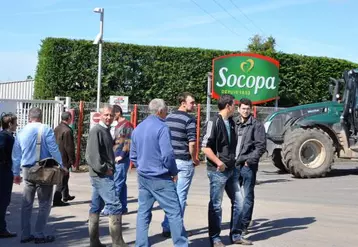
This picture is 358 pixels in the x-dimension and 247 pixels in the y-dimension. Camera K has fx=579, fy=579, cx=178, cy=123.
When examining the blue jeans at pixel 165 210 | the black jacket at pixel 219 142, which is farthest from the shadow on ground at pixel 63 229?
the black jacket at pixel 219 142

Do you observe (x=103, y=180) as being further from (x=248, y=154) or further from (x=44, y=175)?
(x=248, y=154)

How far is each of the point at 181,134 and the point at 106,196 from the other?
1.37m

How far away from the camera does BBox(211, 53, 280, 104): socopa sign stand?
19922 millimetres

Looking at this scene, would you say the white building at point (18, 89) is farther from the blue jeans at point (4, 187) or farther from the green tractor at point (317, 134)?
the blue jeans at point (4, 187)

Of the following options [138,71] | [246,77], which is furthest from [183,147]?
[246,77]

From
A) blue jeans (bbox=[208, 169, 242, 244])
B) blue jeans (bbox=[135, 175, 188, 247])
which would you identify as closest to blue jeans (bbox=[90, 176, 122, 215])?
blue jeans (bbox=[135, 175, 188, 247])

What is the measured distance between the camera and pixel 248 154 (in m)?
8.00

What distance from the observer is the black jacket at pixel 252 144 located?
7941 millimetres

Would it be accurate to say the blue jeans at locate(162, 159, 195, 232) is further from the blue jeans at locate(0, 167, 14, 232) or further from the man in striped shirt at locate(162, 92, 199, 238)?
the blue jeans at locate(0, 167, 14, 232)

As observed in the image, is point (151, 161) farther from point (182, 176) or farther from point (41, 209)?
point (41, 209)

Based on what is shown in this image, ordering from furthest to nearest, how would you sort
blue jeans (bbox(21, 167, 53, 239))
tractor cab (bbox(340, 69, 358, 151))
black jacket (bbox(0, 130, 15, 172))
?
tractor cab (bbox(340, 69, 358, 151)), black jacket (bbox(0, 130, 15, 172)), blue jeans (bbox(21, 167, 53, 239))

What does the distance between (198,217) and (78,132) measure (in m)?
8.68

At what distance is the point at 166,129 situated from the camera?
652 cm

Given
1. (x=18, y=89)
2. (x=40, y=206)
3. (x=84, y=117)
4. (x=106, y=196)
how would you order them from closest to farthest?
(x=106, y=196)
(x=40, y=206)
(x=84, y=117)
(x=18, y=89)
